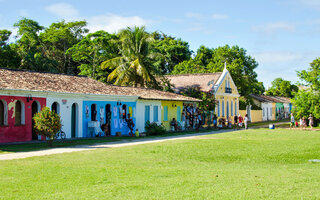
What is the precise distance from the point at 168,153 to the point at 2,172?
270 inches

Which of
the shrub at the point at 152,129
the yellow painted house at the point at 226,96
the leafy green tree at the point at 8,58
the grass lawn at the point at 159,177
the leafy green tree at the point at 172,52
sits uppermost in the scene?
the leafy green tree at the point at 172,52

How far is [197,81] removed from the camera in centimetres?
4334

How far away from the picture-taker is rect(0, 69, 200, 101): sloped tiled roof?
21.5 metres

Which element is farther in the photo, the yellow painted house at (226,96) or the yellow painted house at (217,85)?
the yellow painted house at (226,96)

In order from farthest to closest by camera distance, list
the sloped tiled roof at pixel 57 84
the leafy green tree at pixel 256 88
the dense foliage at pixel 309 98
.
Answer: the leafy green tree at pixel 256 88, the dense foliage at pixel 309 98, the sloped tiled roof at pixel 57 84

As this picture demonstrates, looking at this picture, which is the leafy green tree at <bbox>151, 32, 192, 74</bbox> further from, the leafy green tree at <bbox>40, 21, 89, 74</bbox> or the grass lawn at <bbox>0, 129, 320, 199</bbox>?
the grass lawn at <bbox>0, 129, 320, 199</bbox>

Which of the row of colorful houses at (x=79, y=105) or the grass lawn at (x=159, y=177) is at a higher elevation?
the row of colorful houses at (x=79, y=105)

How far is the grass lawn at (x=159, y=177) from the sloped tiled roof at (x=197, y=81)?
2709 cm

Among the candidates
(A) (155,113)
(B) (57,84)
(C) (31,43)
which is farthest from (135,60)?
(C) (31,43)

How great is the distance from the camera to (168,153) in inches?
612

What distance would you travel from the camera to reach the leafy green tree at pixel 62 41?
49219 mm

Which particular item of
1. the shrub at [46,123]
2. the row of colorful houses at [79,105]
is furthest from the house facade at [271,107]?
the shrub at [46,123]

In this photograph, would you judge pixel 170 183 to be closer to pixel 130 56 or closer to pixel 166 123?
pixel 166 123

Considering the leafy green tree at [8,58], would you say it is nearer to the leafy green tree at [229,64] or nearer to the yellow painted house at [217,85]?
the yellow painted house at [217,85]
